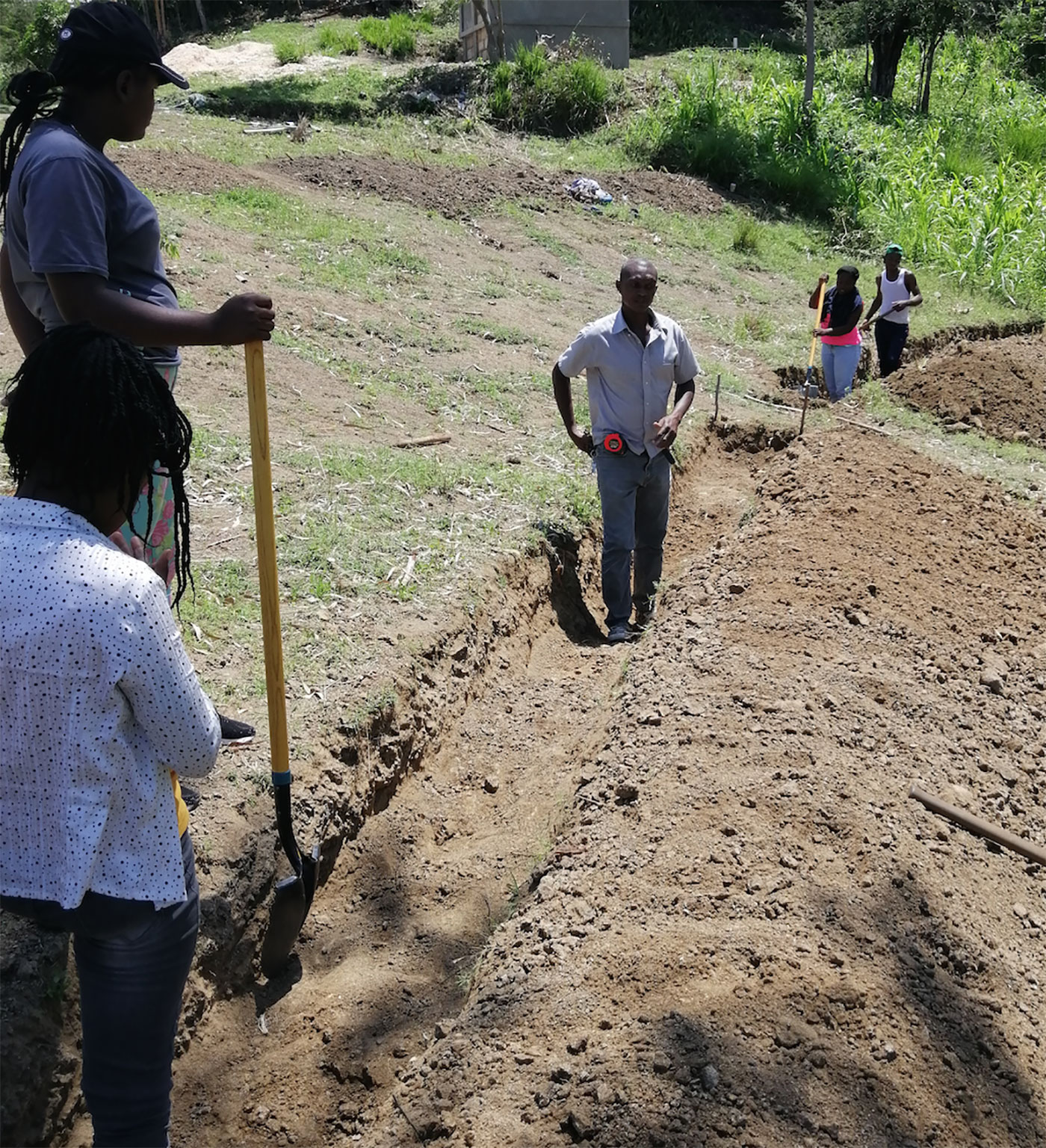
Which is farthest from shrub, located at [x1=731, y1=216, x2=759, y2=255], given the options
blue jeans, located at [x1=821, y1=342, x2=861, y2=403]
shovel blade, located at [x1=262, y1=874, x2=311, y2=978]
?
shovel blade, located at [x1=262, y1=874, x2=311, y2=978]

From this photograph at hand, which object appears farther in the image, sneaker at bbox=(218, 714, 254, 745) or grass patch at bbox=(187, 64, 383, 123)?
grass patch at bbox=(187, 64, 383, 123)

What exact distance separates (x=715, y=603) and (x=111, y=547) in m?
4.31

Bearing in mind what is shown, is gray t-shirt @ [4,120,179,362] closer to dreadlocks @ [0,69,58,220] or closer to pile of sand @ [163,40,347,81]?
dreadlocks @ [0,69,58,220]

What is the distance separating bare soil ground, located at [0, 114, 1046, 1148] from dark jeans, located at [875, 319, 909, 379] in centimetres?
469

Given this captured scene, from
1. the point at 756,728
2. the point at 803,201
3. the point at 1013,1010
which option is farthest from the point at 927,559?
the point at 803,201

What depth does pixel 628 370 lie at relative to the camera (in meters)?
6.26

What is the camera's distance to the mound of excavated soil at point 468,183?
44.1 feet

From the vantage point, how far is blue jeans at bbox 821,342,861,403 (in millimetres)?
10680

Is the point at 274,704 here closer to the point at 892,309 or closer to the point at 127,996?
the point at 127,996

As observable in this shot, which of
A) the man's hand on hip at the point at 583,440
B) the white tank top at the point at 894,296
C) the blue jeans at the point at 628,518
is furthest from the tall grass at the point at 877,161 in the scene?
the man's hand on hip at the point at 583,440

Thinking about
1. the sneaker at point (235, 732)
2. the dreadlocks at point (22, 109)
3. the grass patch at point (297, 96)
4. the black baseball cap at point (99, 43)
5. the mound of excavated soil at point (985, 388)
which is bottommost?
the mound of excavated soil at point (985, 388)

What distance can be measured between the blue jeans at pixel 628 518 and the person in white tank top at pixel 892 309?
574cm

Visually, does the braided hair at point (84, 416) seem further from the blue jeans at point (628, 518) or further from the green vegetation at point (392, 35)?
the green vegetation at point (392, 35)

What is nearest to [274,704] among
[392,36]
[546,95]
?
[546,95]
